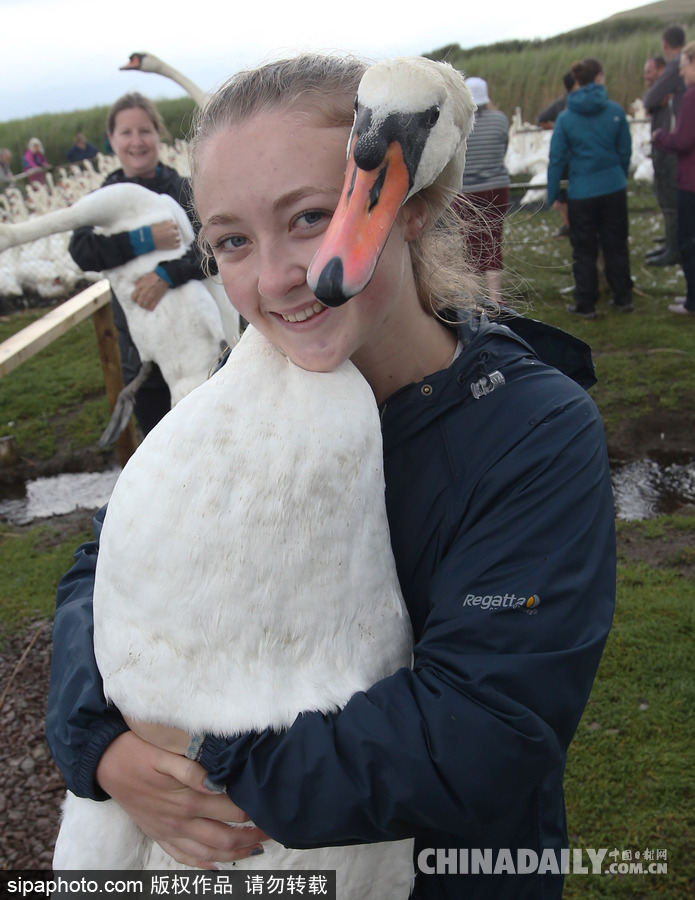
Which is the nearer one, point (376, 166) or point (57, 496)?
point (376, 166)

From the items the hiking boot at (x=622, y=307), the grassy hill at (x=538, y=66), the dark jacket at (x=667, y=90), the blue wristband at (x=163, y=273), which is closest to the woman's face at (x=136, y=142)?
the blue wristband at (x=163, y=273)

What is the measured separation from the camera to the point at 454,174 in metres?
1.15

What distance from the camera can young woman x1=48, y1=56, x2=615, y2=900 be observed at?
97 centimetres

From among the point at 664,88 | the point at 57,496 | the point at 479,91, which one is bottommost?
the point at 57,496

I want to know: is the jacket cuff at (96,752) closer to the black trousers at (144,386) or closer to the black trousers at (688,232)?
the black trousers at (144,386)

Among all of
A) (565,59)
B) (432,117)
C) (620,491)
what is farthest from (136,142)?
(565,59)

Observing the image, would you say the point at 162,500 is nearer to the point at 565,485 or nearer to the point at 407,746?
the point at 407,746

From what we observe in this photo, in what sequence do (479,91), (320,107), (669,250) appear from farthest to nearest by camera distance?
1. (669,250)
2. (479,91)
3. (320,107)

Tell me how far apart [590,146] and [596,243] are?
0.85 m

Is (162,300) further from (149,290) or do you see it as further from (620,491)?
(620,491)

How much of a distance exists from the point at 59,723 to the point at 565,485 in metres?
0.82

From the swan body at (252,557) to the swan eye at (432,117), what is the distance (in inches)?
12.9

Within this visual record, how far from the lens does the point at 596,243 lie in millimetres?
7285

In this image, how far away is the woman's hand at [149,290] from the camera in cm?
354
